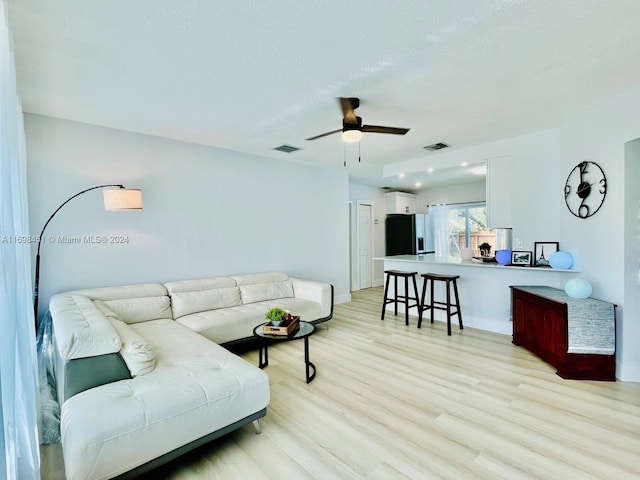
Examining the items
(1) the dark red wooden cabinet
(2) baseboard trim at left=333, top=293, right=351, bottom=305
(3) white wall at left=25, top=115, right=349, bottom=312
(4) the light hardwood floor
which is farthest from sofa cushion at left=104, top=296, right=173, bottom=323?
(1) the dark red wooden cabinet

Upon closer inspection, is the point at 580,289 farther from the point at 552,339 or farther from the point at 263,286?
the point at 263,286

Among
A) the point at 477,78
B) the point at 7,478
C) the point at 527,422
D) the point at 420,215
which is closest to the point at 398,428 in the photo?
the point at 527,422

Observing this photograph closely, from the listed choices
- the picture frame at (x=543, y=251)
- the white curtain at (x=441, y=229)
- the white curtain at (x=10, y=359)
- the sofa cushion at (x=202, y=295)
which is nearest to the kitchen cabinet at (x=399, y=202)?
the white curtain at (x=441, y=229)

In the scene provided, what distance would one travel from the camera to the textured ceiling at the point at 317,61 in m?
1.84

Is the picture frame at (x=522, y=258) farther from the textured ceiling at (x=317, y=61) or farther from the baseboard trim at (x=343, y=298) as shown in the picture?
the baseboard trim at (x=343, y=298)

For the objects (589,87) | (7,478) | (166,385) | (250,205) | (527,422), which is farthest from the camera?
(250,205)

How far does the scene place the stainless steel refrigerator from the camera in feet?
25.3

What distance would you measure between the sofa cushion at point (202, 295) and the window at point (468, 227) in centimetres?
554

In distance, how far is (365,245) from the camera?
779 centimetres

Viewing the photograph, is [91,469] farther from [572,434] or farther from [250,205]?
[250,205]

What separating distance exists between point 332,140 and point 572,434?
3700 mm

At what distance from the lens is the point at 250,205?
16.0ft

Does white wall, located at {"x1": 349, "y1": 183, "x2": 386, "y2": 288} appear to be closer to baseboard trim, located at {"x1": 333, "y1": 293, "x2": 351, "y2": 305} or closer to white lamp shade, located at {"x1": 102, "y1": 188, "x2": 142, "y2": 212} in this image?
baseboard trim, located at {"x1": 333, "y1": 293, "x2": 351, "y2": 305}

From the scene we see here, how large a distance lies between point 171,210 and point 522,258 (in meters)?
4.62
